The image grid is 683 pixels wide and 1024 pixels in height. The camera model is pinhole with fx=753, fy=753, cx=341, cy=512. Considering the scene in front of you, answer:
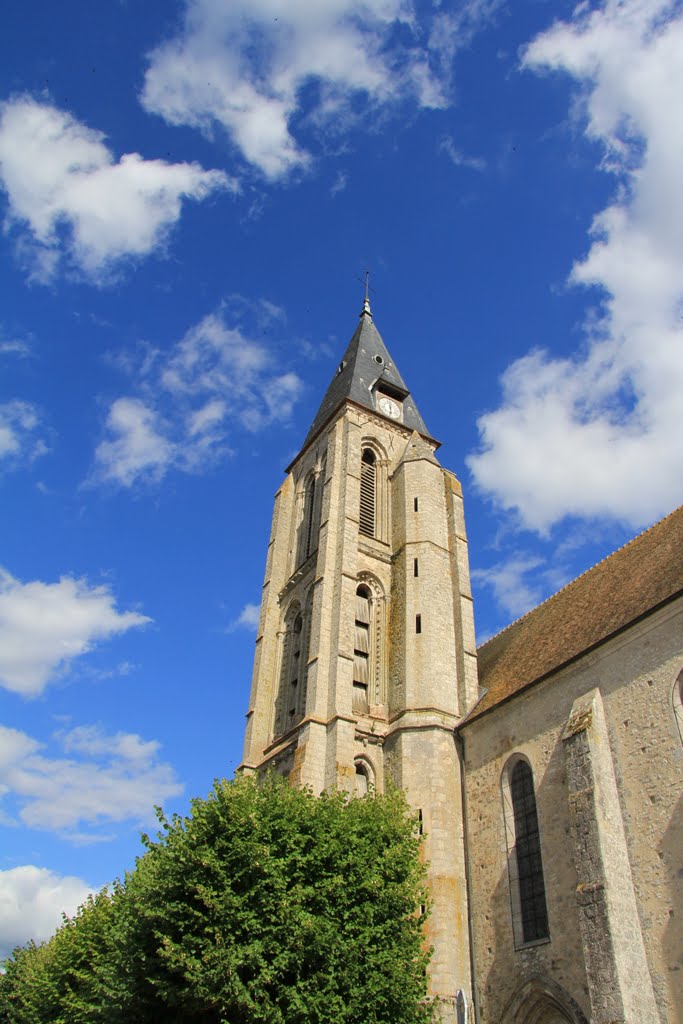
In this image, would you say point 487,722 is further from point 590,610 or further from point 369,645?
point 369,645

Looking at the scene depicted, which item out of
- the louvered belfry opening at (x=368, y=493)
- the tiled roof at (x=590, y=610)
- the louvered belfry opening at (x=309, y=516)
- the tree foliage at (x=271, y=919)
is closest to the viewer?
the tree foliage at (x=271, y=919)

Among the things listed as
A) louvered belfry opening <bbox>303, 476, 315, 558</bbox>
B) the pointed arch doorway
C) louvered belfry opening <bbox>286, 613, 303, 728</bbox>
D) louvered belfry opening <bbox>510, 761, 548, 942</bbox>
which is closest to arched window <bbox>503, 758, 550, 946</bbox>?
louvered belfry opening <bbox>510, 761, 548, 942</bbox>

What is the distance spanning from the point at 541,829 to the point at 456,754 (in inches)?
171

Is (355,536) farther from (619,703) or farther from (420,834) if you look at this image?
(619,703)

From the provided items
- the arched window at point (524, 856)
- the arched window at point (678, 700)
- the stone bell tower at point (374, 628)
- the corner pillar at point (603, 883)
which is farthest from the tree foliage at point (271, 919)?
the arched window at point (678, 700)

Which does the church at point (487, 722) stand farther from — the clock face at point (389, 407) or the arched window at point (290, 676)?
the clock face at point (389, 407)

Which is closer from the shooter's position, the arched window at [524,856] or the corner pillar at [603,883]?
the corner pillar at [603,883]

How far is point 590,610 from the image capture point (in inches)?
731

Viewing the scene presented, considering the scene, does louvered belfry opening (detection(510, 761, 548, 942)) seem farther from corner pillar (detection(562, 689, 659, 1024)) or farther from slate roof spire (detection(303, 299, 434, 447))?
slate roof spire (detection(303, 299, 434, 447))

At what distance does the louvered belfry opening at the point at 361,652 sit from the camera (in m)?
22.2

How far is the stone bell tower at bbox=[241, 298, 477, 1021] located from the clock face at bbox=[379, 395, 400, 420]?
118 mm

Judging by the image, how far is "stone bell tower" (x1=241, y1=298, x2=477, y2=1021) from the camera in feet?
62.7

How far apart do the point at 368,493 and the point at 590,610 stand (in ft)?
34.9

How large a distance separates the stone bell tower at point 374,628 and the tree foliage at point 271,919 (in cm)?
251
